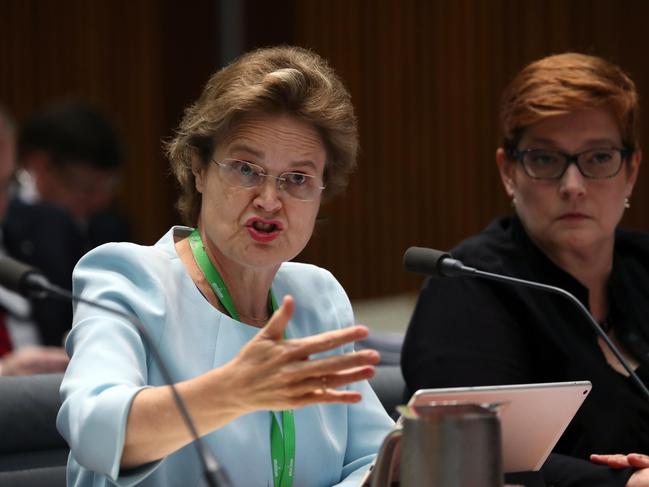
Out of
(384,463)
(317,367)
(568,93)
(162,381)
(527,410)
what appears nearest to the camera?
(317,367)

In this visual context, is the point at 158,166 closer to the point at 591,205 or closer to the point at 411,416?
the point at 591,205

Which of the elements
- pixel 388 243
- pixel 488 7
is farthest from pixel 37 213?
pixel 488 7

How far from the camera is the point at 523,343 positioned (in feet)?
8.20

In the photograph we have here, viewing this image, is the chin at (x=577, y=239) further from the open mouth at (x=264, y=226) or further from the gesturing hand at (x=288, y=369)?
the gesturing hand at (x=288, y=369)

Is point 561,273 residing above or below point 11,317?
above

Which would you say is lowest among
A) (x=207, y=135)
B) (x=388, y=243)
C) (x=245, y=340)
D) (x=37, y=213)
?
(x=388, y=243)

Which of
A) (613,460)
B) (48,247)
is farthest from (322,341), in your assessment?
(48,247)

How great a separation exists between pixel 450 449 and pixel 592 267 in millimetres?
1332

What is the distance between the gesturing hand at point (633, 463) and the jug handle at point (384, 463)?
0.78m

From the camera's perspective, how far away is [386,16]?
565 cm

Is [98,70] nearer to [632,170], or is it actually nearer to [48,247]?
[48,247]

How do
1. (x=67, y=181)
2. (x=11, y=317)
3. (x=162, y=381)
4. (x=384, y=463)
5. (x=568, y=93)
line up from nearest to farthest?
(x=384, y=463) < (x=162, y=381) < (x=568, y=93) < (x=11, y=317) < (x=67, y=181)

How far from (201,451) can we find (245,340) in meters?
0.62

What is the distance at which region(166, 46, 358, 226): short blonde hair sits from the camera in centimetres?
205
